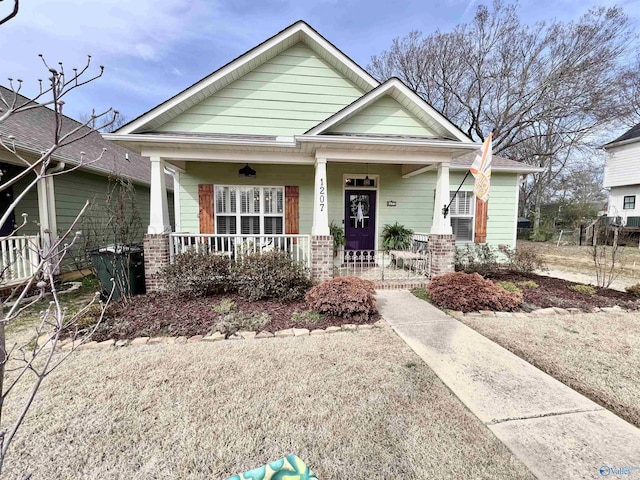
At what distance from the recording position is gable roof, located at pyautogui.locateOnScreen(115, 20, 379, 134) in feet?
21.3

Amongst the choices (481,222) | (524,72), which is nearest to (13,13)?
(481,222)

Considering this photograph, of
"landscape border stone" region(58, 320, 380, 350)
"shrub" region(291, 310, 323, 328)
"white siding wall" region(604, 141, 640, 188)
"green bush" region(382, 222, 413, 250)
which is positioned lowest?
"landscape border stone" region(58, 320, 380, 350)

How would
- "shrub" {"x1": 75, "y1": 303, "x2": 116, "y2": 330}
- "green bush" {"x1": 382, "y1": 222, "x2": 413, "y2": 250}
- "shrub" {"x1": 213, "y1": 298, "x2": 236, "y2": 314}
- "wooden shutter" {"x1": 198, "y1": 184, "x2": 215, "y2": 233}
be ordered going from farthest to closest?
"green bush" {"x1": 382, "y1": 222, "x2": 413, "y2": 250}
"wooden shutter" {"x1": 198, "y1": 184, "x2": 215, "y2": 233}
"shrub" {"x1": 213, "y1": 298, "x2": 236, "y2": 314}
"shrub" {"x1": 75, "y1": 303, "x2": 116, "y2": 330}

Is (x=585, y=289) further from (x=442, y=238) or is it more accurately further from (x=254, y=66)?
(x=254, y=66)

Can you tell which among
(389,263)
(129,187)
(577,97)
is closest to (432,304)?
(389,263)

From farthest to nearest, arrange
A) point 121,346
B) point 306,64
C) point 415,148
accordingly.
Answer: point 306,64, point 415,148, point 121,346

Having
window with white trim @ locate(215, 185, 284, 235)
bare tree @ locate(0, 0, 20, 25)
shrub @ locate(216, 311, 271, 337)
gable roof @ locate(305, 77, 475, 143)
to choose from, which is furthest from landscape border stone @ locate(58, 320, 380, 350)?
window with white trim @ locate(215, 185, 284, 235)

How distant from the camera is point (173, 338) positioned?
13.2ft

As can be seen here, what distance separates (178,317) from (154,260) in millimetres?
1860

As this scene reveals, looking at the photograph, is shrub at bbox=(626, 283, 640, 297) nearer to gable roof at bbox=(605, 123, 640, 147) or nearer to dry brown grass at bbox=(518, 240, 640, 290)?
dry brown grass at bbox=(518, 240, 640, 290)

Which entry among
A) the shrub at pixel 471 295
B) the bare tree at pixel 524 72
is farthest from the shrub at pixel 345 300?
the bare tree at pixel 524 72

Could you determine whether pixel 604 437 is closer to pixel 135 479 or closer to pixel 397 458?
pixel 397 458

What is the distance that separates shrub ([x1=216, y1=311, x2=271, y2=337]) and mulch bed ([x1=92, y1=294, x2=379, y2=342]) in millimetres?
105

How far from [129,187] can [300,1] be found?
754 cm
